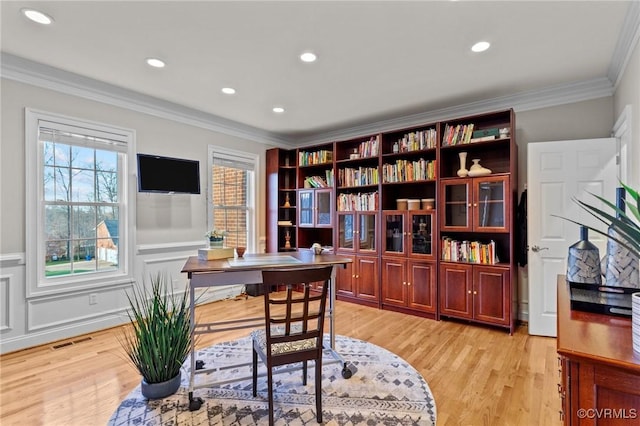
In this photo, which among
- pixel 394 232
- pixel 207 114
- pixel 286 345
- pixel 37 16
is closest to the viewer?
pixel 286 345

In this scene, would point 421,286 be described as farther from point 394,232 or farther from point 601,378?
point 601,378

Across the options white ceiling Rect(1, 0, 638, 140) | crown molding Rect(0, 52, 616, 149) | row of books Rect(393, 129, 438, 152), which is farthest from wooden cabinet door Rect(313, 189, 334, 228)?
white ceiling Rect(1, 0, 638, 140)

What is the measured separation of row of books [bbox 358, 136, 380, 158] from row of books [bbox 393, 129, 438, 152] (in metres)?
0.31

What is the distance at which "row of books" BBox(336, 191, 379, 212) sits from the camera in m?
4.36

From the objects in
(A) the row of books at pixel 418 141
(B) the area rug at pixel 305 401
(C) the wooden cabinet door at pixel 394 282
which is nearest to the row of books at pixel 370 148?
(A) the row of books at pixel 418 141

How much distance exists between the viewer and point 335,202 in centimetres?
470

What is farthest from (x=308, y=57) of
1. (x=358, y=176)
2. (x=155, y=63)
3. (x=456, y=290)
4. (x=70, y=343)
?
(x=70, y=343)

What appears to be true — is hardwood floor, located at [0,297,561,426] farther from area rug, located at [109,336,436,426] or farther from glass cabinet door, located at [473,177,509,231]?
glass cabinet door, located at [473,177,509,231]

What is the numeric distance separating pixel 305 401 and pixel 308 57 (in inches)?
107

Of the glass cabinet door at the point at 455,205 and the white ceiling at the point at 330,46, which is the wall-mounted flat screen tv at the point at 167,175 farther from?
the glass cabinet door at the point at 455,205

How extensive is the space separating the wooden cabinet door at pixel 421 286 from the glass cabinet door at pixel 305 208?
5.72 feet

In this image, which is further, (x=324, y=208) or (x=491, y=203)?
(x=324, y=208)

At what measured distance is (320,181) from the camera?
4988mm

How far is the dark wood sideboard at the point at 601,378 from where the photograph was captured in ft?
3.03
